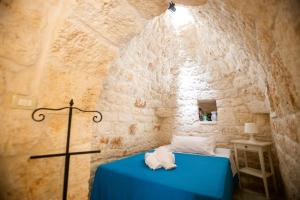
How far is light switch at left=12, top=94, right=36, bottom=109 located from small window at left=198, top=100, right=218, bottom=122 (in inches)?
124

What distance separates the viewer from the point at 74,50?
962mm

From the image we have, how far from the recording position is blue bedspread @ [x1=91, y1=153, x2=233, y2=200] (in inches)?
51.0

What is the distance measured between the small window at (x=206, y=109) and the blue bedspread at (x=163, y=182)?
4.52 ft

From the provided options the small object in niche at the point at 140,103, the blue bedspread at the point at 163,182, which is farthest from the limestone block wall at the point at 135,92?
the blue bedspread at the point at 163,182

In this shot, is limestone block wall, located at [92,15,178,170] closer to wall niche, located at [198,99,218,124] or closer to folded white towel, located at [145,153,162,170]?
folded white towel, located at [145,153,162,170]

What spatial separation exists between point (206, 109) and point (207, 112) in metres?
0.09

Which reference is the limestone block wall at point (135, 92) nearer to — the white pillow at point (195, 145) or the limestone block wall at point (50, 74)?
the white pillow at point (195, 145)

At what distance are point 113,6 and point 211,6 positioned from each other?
1.07 m

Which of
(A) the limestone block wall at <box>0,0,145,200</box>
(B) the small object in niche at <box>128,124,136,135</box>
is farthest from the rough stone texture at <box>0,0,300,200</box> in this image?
(B) the small object in niche at <box>128,124,136,135</box>

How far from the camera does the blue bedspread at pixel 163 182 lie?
130 centimetres

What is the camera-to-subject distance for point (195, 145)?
8.95 ft

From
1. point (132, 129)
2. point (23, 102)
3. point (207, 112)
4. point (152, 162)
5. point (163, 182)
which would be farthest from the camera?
point (207, 112)

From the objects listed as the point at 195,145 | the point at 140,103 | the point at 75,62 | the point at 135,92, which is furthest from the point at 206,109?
the point at 75,62

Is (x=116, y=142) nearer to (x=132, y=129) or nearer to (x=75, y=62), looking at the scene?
(x=132, y=129)
